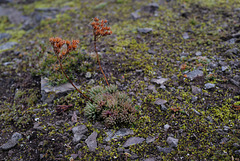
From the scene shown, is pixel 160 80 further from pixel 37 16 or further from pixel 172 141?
pixel 37 16

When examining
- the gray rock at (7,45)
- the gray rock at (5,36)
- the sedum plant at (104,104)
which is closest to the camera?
the sedum plant at (104,104)

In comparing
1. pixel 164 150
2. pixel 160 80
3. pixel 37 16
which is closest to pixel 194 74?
pixel 160 80

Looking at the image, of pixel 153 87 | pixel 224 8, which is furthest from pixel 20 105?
pixel 224 8

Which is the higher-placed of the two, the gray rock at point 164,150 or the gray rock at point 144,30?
the gray rock at point 144,30

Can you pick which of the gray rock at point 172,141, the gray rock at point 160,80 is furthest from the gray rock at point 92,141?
the gray rock at point 160,80

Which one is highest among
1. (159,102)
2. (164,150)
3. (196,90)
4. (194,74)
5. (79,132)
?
(194,74)

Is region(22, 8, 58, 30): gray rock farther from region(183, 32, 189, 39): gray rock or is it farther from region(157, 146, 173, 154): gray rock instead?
region(157, 146, 173, 154): gray rock

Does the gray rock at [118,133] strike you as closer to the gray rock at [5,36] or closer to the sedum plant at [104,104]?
the sedum plant at [104,104]
